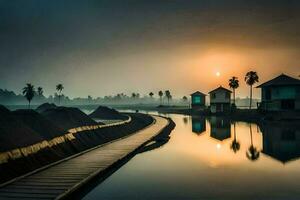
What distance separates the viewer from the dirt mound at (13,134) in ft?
60.5

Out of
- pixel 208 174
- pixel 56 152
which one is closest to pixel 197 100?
pixel 208 174

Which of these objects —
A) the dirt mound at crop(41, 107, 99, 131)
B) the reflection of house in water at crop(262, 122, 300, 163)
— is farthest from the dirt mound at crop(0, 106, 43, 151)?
the reflection of house in water at crop(262, 122, 300, 163)

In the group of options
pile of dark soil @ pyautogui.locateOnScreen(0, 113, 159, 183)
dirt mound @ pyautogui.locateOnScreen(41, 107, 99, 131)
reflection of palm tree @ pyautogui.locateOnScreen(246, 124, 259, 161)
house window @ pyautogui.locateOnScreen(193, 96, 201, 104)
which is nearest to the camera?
pile of dark soil @ pyautogui.locateOnScreen(0, 113, 159, 183)

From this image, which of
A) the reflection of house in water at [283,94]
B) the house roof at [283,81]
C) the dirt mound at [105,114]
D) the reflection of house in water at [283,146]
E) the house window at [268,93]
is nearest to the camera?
the reflection of house in water at [283,146]

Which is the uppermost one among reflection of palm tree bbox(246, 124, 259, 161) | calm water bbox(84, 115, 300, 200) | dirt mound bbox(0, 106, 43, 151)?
dirt mound bbox(0, 106, 43, 151)

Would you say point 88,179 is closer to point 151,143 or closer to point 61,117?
point 151,143

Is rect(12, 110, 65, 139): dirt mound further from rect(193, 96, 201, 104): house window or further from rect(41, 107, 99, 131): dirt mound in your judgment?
rect(193, 96, 201, 104): house window

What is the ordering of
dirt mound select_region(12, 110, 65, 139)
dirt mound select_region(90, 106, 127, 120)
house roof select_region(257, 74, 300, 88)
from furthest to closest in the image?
dirt mound select_region(90, 106, 127, 120) → house roof select_region(257, 74, 300, 88) → dirt mound select_region(12, 110, 65, 139)

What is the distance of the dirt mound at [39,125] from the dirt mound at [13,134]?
1941 millimetres

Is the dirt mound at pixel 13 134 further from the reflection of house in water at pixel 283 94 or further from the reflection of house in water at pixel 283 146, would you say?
the reflection of house in water at pixel 283 94

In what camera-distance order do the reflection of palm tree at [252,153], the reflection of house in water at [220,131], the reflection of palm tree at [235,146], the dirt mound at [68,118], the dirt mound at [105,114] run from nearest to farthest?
the reflection of palm tree at [252,153] < the reflection of palm tree at [235,146] < the dirt mound at [68,118] < the reflection of house in water at [220,131] < the dirt mound at [105,114]

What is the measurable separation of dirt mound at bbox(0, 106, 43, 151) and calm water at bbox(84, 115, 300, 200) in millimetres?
6143

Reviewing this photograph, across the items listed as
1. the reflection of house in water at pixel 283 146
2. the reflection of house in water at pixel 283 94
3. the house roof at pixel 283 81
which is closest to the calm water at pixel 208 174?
the reflection of house in water at pixel 283 146

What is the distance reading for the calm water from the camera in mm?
16281
